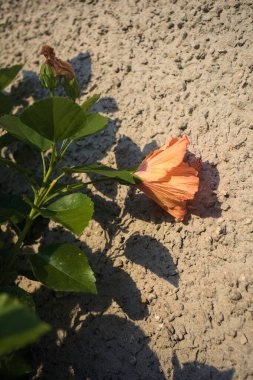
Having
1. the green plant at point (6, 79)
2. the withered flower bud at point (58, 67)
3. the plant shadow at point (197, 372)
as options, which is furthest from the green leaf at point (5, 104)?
the plant shadow at point (197, 372)

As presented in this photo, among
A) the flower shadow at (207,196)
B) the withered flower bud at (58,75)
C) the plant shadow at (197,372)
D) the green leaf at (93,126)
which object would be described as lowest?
the plant shadow at (197,372)

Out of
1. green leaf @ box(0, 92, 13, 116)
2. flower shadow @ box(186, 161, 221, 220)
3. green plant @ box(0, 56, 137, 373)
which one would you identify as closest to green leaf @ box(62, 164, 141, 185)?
green plant @ box(0, 56, 137, 373)

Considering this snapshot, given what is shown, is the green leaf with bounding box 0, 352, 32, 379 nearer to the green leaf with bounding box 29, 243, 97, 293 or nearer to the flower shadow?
the green leaf with bounding box 29, 243, 97, 293

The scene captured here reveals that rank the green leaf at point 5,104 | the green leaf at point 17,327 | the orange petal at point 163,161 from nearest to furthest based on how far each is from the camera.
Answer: the green leaf at point 17,327 < the orange petal at point 163,161 < the green leaf at point 5,104

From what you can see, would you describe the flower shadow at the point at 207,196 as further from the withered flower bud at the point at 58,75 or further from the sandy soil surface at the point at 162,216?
the withered flower bud at the point at 58,75

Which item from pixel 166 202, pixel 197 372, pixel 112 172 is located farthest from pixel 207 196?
pixel 197 372

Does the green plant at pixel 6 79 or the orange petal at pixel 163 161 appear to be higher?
the green plant at pixel 6 79
